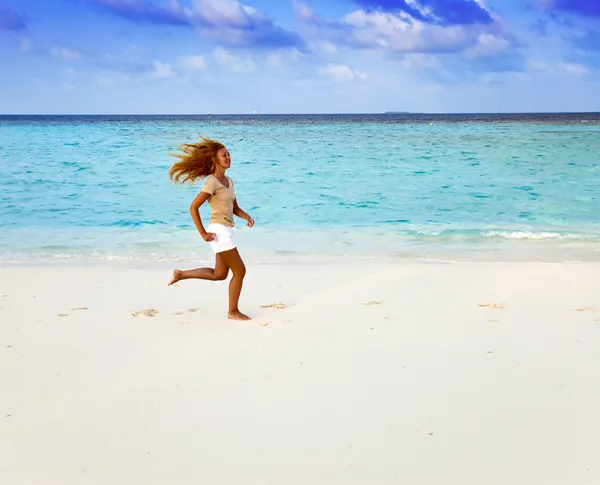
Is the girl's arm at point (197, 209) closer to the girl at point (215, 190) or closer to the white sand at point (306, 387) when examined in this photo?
the girl at point (215, 190)

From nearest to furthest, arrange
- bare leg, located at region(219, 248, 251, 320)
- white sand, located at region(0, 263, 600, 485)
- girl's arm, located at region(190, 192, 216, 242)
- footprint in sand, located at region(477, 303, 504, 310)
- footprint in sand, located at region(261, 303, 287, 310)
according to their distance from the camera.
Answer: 1. white sand, located at region(0, 263, 600, 485)
2. girl's arm, located at region(190, 192, 216, 242)
3. bare leg, located at region(219, 248, 251, 320)
4. footprint in sand, located at region(477, 303, 504, 310)
5. footprint in sand, located at region(261, 303, 287, 310)

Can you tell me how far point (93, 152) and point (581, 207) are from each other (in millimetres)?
23401

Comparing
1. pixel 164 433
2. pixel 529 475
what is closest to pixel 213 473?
pixel 164 433

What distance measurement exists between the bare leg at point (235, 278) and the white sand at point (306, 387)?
171 millimetres

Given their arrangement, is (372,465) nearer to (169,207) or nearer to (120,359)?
(120,359)

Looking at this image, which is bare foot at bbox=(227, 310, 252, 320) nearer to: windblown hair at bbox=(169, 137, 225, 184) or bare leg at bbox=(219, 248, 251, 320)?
bare leg at bbox=(219, 248, 251, 320)

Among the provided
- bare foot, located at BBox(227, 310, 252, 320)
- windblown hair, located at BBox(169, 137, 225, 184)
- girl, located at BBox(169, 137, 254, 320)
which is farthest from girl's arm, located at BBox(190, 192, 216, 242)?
bare foot, located at BBox(227, 310, 252, 320)

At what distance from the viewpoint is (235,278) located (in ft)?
19.3

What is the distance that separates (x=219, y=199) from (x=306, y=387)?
1982mm

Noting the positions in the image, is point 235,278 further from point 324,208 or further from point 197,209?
point 324,208

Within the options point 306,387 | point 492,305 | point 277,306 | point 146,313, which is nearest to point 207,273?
point 146,313

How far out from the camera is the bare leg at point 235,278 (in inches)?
227

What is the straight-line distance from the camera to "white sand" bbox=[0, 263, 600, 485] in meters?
3.31

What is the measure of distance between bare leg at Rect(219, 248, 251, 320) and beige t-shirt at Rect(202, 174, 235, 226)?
0.95 ft
